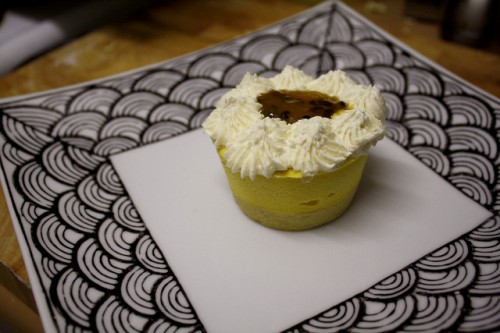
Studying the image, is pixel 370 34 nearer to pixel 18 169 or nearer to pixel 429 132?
pixel 429 132

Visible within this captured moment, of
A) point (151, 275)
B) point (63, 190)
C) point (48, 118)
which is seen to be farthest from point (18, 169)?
point (151, 275)

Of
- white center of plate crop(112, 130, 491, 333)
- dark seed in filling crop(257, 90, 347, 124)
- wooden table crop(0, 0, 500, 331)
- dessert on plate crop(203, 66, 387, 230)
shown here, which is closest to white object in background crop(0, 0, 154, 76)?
wooden table crop(0, 0, 500, 331)

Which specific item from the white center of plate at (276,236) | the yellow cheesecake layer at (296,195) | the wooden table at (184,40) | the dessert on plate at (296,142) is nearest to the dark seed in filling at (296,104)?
the dessert on plate at (296,142)

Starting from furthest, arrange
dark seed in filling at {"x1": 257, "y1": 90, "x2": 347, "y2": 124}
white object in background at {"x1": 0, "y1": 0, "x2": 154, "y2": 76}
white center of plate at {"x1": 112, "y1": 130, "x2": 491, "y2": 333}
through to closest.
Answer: white object in background at {"x1": 0, "y1": 0, "x2": 154, "y2": 76} < dark seed in filling at {"x1": 257, "y1": 90, "x2": 347, "y2": 124} < white center of plate at {"x1": 112, "y1": 130, "x2": 491, "y2": 333}

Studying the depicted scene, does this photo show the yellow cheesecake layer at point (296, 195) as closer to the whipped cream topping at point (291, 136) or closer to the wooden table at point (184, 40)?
the whipped cream topping at point (291, 136)

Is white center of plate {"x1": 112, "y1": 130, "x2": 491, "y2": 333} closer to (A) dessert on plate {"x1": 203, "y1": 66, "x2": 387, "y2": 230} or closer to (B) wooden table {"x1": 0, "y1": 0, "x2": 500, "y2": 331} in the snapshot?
(A) dessert on plate {"x1": 203, "y1": 66, "x2": 387, "y2": 230}

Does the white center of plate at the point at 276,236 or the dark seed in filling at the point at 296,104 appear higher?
the dark seed in filling at the point at 296,104
